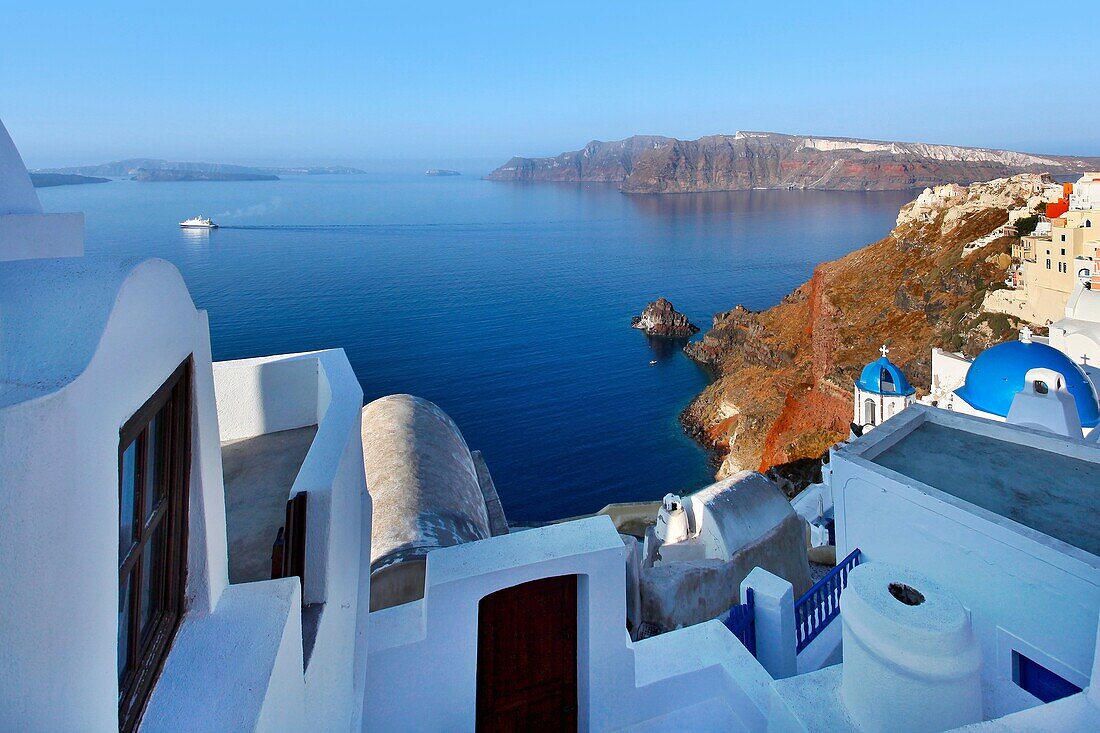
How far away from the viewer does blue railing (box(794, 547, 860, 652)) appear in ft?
19.9

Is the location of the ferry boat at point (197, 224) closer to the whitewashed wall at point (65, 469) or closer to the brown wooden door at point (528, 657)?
the brown wooden door at point (528, 657)

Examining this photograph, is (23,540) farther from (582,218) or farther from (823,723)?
(582,218)

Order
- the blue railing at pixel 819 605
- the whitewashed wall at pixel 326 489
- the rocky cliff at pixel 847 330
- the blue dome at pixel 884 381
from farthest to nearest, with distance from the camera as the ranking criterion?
1. the rocky cliff at pixel 847 330
2. the blue dome at pixel 884 381
3. the blue railing at pixel 819 605
4. the whitewashed wall at pixel 326 489

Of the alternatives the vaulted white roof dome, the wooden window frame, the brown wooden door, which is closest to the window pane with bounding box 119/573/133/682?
the wooden window frame

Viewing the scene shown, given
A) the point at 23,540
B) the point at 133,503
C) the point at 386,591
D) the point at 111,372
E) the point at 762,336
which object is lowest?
the point at 762,336

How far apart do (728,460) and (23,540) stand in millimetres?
29711

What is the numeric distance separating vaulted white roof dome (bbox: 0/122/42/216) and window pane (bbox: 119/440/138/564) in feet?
3.01

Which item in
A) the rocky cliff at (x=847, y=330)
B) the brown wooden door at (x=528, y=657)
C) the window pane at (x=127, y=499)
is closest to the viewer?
the window pane at (x=127, y=499)

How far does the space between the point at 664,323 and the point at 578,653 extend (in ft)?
139

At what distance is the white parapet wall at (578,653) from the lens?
3936mm

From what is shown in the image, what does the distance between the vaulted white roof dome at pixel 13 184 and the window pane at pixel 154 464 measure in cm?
81

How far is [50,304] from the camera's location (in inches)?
59.1

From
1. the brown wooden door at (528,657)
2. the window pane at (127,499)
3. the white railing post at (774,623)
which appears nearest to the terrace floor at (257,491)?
the brown wooden door at (528,657)

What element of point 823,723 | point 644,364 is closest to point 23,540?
point 823,723
